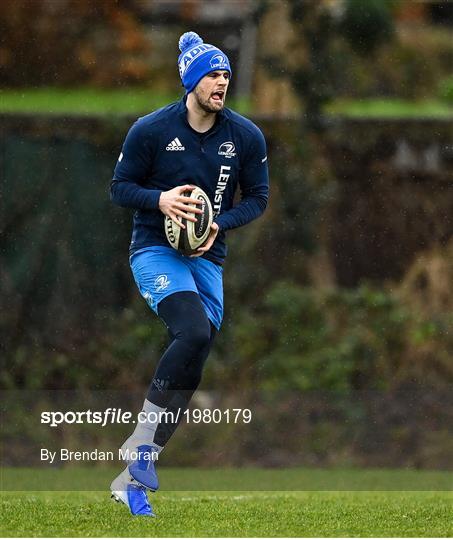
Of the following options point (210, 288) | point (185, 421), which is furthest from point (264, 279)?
point (210, 288)

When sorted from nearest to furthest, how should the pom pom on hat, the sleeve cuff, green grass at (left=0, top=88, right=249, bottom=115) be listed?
the sleeve cuff → the pom pom on hat → green grass at (left=0, top=88, right=249, bottom=115)

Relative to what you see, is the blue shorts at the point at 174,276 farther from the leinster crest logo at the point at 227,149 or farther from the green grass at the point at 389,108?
the green grass at the point at 389,108

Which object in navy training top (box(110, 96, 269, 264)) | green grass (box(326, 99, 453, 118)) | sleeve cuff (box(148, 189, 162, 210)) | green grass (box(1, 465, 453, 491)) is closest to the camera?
sleeve cuff (box(148, 189, 162, 210))

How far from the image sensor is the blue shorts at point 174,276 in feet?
20.9

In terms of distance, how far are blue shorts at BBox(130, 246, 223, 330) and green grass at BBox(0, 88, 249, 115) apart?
496 centimetres

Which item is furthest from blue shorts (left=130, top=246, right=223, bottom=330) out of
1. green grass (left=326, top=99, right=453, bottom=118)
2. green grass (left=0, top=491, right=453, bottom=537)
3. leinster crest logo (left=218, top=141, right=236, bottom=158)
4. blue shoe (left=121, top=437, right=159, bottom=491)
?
green grass (left=326, top=99, right=453, bottom=118)

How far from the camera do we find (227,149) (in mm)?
6582

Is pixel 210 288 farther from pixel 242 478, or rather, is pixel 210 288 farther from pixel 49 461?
pixel 49 461

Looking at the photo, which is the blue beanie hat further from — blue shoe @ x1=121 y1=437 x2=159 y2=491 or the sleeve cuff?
blue shoe @ x1=121 y1=437 x2=159 y2=491

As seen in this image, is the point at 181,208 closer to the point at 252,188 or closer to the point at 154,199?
the point at 154,199

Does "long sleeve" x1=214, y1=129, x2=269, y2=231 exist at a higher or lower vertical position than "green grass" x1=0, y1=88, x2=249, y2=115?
lower

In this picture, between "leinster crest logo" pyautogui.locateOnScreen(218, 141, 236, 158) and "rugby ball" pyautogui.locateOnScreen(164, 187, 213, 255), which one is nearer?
"rugby ball" pyautogui.locateOnScreen(164, 187, 213, 255)

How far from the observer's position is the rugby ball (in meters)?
6.26

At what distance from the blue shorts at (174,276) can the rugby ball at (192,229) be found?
13cm
